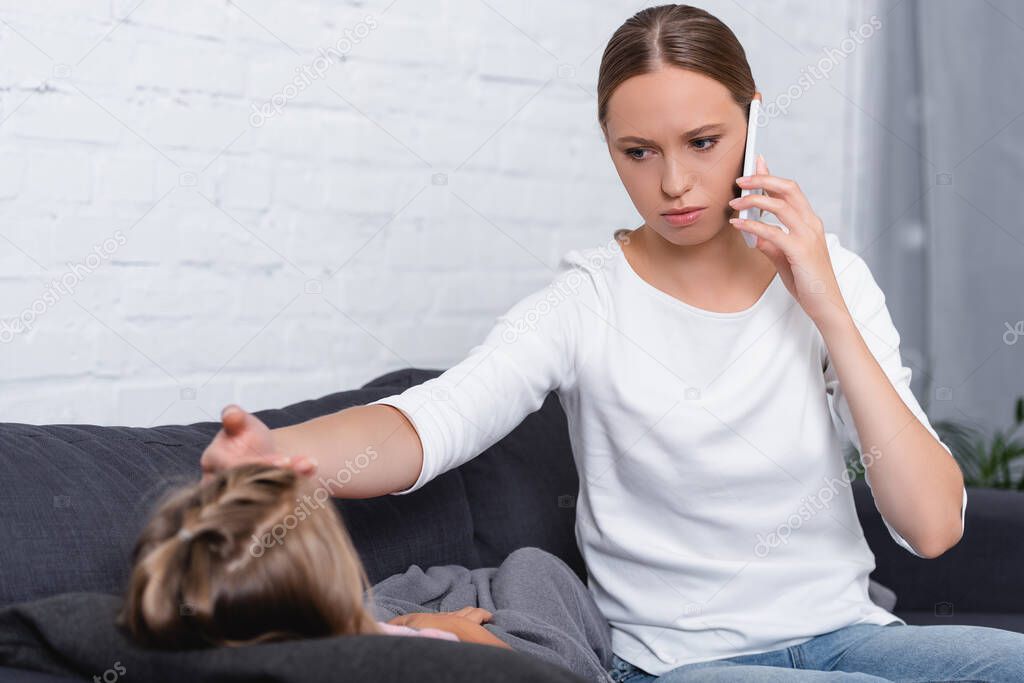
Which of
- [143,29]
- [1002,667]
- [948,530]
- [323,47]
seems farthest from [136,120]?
[1002,667]

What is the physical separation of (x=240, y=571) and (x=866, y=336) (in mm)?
931

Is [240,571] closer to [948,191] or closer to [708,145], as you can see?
[708,145]

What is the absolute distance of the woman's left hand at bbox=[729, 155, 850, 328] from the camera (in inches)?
52.5

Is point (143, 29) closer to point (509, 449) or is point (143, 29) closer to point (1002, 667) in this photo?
point (509, 449)

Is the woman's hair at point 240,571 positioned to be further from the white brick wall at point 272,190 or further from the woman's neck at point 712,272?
the white brick wall at point 272,190

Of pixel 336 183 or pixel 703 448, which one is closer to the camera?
pixel 703 448

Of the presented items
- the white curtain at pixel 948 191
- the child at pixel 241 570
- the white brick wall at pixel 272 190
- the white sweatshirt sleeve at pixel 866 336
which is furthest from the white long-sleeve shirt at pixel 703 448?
the white curtain at pixel 948 191

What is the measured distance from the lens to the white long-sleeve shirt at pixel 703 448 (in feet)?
4.64

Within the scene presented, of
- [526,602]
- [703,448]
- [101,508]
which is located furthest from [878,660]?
[101,508]

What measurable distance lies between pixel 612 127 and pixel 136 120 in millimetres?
809

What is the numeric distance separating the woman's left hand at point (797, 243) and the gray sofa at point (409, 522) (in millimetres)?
609

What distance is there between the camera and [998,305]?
9.30 feet

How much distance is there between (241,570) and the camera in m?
0.83

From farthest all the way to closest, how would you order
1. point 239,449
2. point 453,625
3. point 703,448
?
point 703,448
point 453,625
point 239,449
